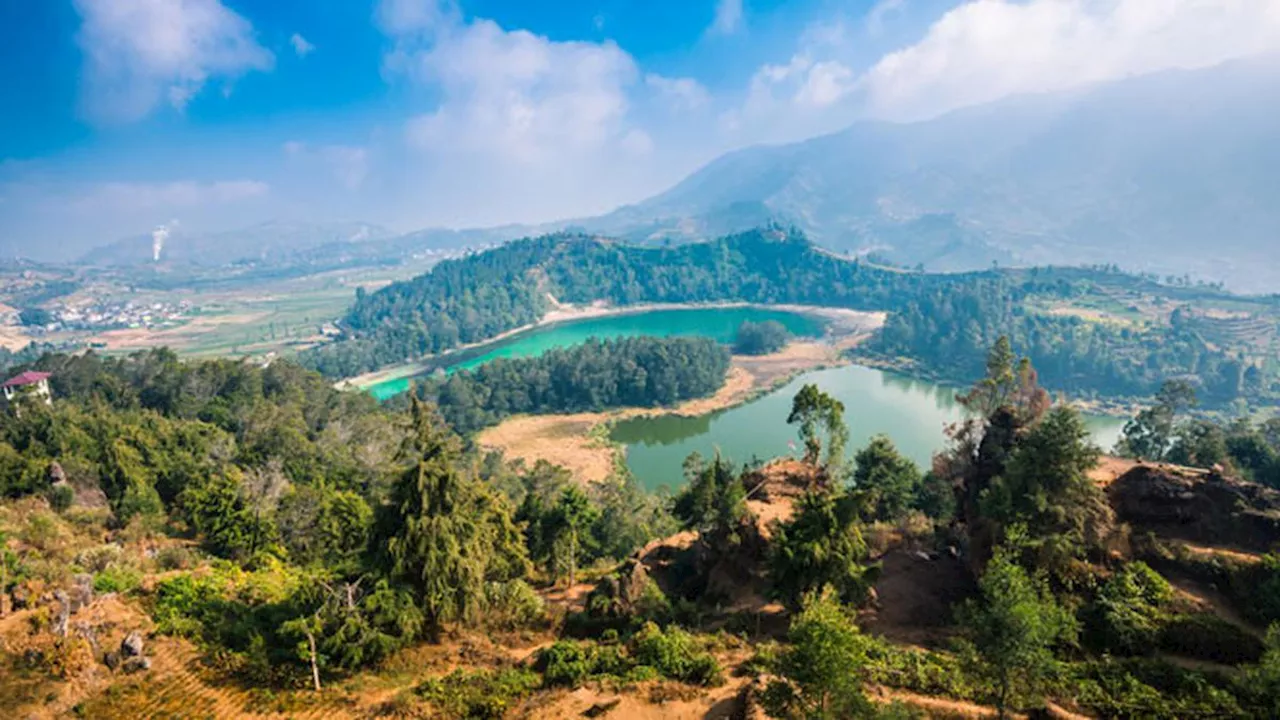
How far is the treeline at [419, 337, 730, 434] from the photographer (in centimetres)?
7000

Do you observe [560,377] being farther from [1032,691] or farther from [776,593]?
[1032,691]

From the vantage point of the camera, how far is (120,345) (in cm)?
12625

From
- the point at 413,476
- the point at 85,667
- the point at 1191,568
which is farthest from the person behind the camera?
the point at 1191,568

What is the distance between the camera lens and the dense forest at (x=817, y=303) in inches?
3210

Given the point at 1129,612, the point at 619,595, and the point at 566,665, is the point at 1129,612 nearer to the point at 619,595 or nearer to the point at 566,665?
the point at 619,595

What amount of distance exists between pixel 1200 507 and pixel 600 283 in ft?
535

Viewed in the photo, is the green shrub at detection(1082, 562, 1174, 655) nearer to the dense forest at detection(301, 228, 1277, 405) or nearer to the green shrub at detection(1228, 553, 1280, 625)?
the green shrub at detection(1228, 553, 1280, 625)

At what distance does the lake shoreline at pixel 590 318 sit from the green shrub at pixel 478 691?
254ft

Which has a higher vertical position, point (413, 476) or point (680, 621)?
point (413, 476)

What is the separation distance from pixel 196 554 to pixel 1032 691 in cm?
2604

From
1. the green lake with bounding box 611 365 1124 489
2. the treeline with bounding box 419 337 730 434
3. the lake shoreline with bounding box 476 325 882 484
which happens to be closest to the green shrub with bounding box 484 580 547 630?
the lake shoreline with bounding box 476 325 882 484

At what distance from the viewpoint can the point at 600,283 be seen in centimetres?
17525

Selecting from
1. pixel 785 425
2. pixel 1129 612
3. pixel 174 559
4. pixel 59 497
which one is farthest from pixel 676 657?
pixel 785 425

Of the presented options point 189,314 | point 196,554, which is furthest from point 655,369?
point 189,314
